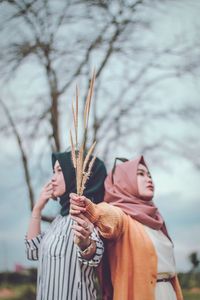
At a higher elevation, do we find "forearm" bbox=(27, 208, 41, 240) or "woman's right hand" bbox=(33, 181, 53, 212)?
"woman's right hand" bbox=(33, 181, 53, 212)

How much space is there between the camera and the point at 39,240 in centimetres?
237

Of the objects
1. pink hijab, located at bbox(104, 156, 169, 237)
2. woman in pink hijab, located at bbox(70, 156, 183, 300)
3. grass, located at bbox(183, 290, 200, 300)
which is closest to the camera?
woman in pink hijab, located at bbox(70, 156, 183, 300)

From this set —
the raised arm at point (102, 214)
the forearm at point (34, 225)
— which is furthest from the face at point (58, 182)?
the raised arm at point (102, 214)

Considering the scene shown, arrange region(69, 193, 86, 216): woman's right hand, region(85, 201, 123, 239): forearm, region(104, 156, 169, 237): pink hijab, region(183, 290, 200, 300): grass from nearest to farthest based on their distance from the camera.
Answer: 1. region(69, 193, 86, 216): woman's right hand
2. region(85, 201, 123, 239): forearm
3. region(104, 156, 169, 237): pink hijab
4. region(183, 290, 200, 300): grass

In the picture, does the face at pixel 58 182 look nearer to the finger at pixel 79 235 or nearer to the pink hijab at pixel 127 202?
the pink hijab at pixel 127 202

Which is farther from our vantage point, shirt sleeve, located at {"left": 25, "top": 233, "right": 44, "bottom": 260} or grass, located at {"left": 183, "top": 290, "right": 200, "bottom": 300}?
grass, located at {"left": 183, "top": 290, "right": 200, "bottom": 300}

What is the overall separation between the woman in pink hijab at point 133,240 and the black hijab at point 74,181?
43 mm

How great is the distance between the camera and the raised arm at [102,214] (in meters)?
1.80

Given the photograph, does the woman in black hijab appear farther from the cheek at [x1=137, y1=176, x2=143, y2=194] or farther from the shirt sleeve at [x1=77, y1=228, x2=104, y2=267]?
the cheek at [x1=137, y1=176, x2=143, y2=194]

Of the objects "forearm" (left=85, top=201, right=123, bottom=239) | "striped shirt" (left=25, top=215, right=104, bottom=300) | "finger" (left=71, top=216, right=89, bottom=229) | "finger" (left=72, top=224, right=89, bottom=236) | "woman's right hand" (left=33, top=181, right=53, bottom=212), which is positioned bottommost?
"striped shirt" (left=25, top=215, right=104, bottom=300)

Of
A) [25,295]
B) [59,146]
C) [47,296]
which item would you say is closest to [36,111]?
[59,146]

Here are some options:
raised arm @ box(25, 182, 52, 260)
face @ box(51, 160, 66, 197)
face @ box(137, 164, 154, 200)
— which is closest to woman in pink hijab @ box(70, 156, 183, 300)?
face @ box(137, 164, 154, 200)

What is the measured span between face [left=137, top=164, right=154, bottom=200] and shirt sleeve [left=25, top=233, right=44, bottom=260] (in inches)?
20.6

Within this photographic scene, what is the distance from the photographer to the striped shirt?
6.90 ft
